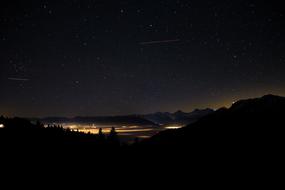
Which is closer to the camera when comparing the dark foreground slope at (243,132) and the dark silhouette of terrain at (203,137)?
the dark silhouette of terrain at (203,137)

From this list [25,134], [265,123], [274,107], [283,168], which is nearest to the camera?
[283,168]

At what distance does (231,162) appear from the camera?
207 feet

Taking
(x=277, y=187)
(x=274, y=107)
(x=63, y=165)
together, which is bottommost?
(x=277, y=187)

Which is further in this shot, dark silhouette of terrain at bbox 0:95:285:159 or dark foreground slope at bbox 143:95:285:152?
dark foreground slope at bbox 143:95:285:152

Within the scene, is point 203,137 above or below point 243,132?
below

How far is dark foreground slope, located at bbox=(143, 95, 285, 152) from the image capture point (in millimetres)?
76688

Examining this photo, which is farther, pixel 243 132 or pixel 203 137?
pixel 203 137

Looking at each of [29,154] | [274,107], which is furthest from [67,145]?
[274,107]

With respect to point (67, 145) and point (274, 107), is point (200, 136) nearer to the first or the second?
point (274, 107)

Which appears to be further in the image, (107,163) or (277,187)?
(107,163)

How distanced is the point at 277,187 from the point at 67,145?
1974 inches

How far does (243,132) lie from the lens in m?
89.3

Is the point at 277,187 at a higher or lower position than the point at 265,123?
lower

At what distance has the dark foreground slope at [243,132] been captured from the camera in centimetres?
7669
